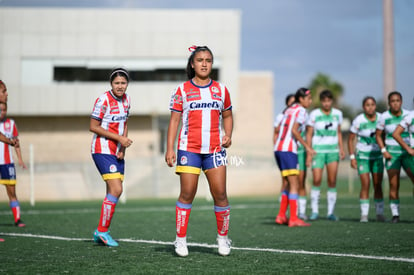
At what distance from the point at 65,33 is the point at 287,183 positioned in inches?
1354

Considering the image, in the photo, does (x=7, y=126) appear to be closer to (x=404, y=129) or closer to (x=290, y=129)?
(x=290, y=129)

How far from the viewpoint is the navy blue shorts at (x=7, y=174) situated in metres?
11.3

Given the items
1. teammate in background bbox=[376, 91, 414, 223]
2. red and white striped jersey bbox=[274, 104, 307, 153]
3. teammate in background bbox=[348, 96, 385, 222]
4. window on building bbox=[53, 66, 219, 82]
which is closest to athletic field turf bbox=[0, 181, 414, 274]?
teammate in background bbox=[348, 96, 385, 222]

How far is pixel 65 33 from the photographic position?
42438 mm

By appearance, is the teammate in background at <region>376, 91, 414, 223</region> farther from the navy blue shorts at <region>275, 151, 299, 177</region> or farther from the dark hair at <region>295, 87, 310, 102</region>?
the navy blue shorts at <region>275, 151, 299, 177</region>

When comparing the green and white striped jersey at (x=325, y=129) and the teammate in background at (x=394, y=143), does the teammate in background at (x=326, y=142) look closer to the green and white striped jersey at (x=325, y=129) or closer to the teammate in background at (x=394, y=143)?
the green and white striped jersey at (x=325, y=129)

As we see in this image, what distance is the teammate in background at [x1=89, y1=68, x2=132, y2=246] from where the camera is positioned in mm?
7973

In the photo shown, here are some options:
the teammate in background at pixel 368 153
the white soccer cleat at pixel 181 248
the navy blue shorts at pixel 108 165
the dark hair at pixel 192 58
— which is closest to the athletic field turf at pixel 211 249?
the white soccer cleat at pixel 181 248

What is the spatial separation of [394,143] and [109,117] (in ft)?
18.4

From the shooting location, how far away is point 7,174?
11383mm

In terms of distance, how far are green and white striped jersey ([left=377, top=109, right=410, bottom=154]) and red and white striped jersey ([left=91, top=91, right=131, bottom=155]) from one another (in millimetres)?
5146

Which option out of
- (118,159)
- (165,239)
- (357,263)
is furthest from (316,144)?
(357,263)

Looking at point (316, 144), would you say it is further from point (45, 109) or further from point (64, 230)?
point (45, 109)

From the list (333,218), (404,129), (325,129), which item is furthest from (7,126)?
(404,129)
